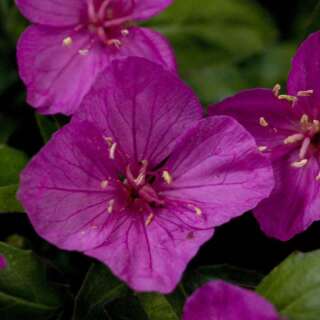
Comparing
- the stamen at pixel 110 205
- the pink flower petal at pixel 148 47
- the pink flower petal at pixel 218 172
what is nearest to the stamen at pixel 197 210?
the pink flower petal at pixel 218 172

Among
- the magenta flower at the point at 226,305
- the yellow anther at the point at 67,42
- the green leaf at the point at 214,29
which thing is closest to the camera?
the magenta flower at the point at 226,305

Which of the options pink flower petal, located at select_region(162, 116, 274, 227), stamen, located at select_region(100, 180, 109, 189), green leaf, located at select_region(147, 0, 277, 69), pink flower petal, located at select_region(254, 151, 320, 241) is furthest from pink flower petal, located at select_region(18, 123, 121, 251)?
green leaf, located at select_region(147, 0, 277, 69)

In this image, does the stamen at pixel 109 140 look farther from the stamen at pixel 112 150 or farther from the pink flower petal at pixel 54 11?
the pink flower petal at pixel 54 11

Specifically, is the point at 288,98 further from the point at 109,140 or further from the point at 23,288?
the point at 23,288

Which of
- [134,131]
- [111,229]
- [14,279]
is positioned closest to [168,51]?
[134,131]

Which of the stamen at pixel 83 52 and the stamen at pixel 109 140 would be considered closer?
the stamen at pixel 109 140

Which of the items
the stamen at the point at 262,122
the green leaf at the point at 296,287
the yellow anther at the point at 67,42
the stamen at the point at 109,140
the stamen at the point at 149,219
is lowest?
the green leaf at the point at 296,287

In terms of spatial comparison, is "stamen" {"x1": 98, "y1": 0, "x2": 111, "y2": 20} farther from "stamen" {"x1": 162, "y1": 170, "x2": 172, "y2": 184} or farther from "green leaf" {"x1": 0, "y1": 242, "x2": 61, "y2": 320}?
"green leaf" {"x1": 0, "y1": 242, "x2": 61, "y2": 320}

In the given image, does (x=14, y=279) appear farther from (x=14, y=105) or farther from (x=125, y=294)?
(x=14, y=105)
